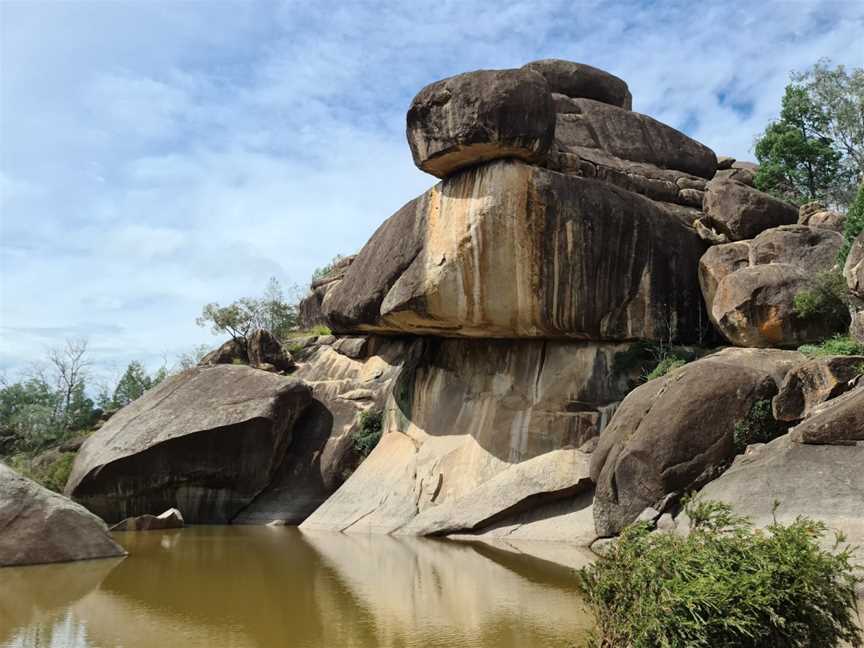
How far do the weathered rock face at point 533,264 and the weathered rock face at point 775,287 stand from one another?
174 cm

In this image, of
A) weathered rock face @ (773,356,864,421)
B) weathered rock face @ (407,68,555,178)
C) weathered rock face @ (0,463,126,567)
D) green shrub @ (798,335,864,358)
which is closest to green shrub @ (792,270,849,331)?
green shrub @ (798,335,864,358)

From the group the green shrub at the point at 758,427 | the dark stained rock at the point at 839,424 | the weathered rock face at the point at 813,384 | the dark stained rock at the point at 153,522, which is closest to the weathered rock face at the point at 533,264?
the green shrub at the point at 758,427

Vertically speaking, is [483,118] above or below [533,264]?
above

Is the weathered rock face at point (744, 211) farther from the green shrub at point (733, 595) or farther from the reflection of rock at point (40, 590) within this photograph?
the green shrub at point (733, 595)

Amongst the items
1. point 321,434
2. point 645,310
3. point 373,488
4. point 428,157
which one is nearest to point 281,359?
point 321,434

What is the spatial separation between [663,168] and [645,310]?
22.6 ft

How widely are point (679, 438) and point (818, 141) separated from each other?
63.0ft

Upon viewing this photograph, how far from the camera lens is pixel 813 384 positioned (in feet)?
46.1

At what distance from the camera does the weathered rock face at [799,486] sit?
1123 cm

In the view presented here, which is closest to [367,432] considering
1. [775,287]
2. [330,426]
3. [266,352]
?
[330,426]

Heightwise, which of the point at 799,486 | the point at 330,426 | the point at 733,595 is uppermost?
the point at 330,426

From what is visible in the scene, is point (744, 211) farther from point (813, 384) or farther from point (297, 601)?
point (297, 601)

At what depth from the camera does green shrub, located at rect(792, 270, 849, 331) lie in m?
16.7

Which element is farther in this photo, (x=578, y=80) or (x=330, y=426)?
(x=578, y=80)
